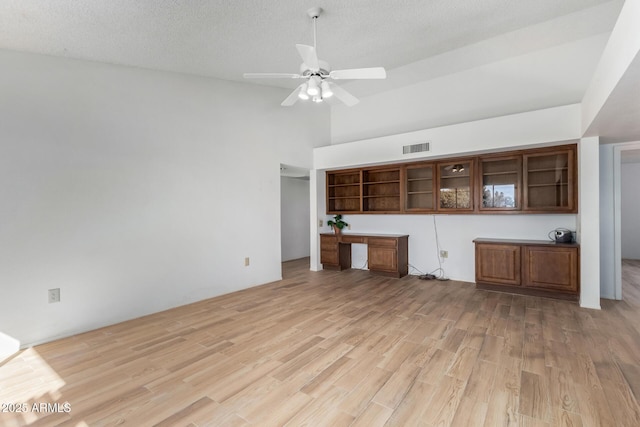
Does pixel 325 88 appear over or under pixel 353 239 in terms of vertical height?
over

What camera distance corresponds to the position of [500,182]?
4551 mm

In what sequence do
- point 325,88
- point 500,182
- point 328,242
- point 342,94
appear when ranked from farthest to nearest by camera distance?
point 328,242
point 500,182
point 342,94
point 325,88

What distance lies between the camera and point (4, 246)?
2674 mm

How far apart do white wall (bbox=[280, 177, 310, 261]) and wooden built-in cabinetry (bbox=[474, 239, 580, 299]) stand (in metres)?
4.42

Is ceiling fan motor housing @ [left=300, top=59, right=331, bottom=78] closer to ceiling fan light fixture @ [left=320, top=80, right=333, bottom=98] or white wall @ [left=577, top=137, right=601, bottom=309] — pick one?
ceiling fan light fixture @ [left=320, top=80, right=333, bottom=98]

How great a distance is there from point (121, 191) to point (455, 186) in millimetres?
4926

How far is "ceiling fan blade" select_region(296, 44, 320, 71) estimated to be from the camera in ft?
7.77

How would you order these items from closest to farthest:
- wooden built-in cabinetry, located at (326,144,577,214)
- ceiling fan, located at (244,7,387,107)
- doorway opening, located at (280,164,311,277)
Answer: ceiling fan, located at (244,7,387,107) → wooden built-in cabinetry, located at (326,144,577,214) → doorway opening, located at (280,164,311,277)

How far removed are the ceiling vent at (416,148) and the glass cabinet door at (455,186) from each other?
46 centimetres

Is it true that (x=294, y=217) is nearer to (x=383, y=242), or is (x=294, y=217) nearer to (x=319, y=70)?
(x=383, y=242)

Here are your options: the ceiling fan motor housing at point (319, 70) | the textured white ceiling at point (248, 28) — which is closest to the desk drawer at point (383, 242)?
the textured white ceiling at point (248, 28)

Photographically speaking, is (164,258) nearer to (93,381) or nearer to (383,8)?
(93,381)

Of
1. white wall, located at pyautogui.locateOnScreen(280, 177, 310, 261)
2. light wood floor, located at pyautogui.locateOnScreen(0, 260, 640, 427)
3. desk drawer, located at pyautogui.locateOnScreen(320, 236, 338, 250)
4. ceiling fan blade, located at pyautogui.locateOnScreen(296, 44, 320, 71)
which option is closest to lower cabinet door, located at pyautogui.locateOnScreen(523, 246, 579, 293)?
light wood floor, located at pyautogui.locateOnScreen(0, 260, 640, 427)

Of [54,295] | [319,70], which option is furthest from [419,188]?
[54,295]
